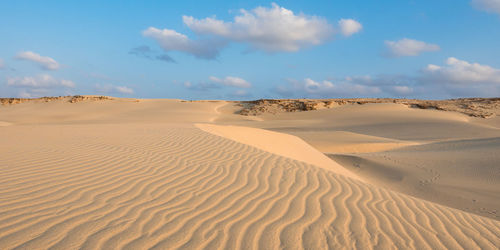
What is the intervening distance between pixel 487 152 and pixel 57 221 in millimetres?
12399

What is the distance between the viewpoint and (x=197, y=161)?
20.4 ft

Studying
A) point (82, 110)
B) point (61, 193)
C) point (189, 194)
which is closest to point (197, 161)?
point (189, 194)

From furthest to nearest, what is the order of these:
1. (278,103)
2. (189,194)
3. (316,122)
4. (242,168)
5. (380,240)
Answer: (278,103)
(316,122)
(242,168)
(189,194)
(380,240)

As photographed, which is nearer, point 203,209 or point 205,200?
point 203,209

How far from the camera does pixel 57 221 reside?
10.2ft

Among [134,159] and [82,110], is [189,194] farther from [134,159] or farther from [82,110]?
[82,110]

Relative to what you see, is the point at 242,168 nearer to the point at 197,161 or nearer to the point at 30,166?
the point at 197,161

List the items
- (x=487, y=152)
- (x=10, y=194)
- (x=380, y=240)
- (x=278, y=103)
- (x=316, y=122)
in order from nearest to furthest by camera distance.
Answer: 1. (x=380, y=240)
2. (x=10, y=194)
3. (x=487, y=152)
4. (x=316, y=122)
5. (x=278, y=103)

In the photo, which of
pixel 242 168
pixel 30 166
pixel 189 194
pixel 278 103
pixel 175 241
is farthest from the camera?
pixel 278 103

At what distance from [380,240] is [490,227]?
177cm

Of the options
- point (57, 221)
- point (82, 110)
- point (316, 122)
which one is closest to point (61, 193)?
point (57, 221)

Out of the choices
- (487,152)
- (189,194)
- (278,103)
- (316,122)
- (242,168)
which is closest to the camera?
(189,194)

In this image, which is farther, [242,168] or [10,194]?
[242,168]

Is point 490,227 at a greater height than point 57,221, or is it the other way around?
point 57,221
